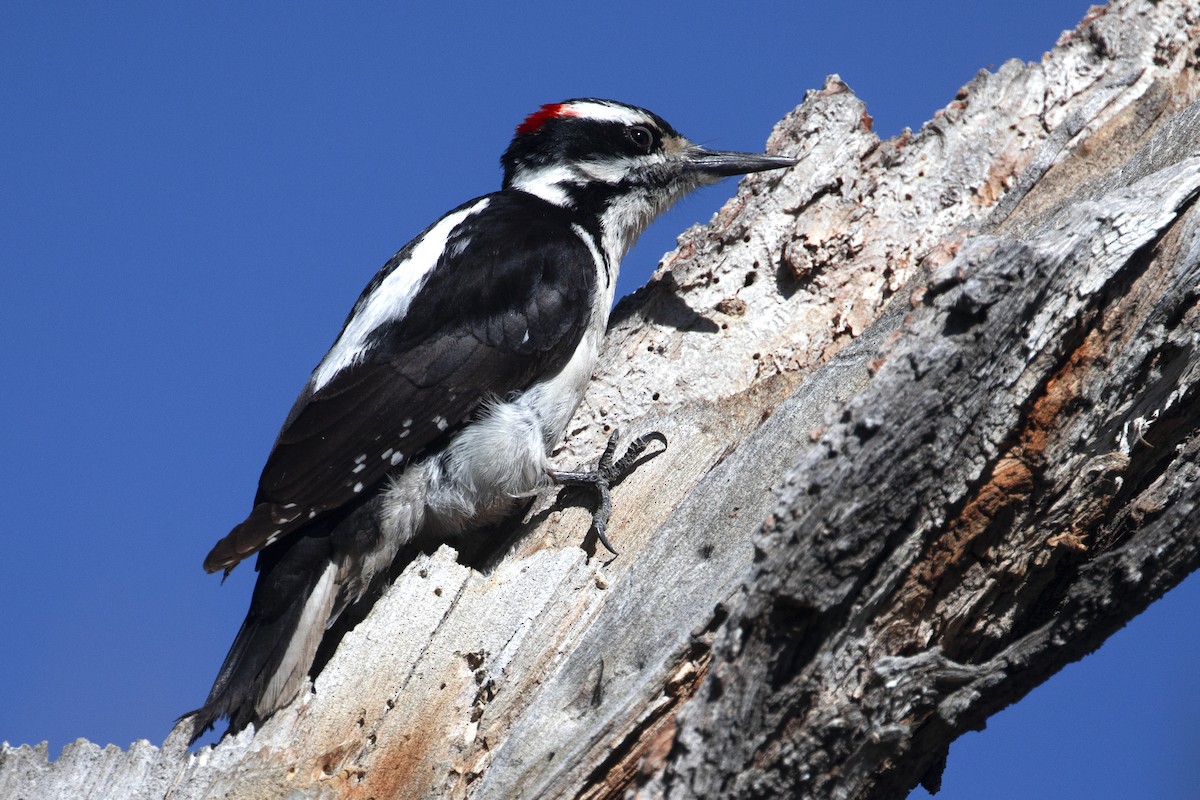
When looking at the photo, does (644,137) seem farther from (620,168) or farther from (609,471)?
(609,471)

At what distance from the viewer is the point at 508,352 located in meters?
3.81

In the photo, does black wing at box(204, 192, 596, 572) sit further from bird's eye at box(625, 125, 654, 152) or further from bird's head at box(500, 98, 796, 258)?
bird's eye at box(625, 125, 654, 152)

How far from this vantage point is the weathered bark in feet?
6.56

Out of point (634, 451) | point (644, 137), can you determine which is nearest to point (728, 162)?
point (644, 137)

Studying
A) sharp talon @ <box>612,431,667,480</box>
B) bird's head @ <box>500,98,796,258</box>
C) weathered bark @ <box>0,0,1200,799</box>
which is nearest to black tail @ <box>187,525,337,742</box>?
weathered bark @ <box>0,0,1200,799</box>

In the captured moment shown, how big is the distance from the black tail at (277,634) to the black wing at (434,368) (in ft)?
0.34

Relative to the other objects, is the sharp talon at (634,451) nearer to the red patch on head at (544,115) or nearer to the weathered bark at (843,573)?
the weathered bark at (843,573)

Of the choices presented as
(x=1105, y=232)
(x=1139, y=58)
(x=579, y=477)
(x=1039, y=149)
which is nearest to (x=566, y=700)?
(x=579, y=477)

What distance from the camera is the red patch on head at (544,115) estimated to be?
15.6 ft

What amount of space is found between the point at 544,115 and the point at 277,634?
2.50 meters

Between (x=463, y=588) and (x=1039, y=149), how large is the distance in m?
2.40

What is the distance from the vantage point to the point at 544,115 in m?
4.81

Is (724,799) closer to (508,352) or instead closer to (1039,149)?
(508,352)

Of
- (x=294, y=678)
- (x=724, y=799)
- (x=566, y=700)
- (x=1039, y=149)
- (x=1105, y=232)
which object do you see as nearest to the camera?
(x=724, y=799)
